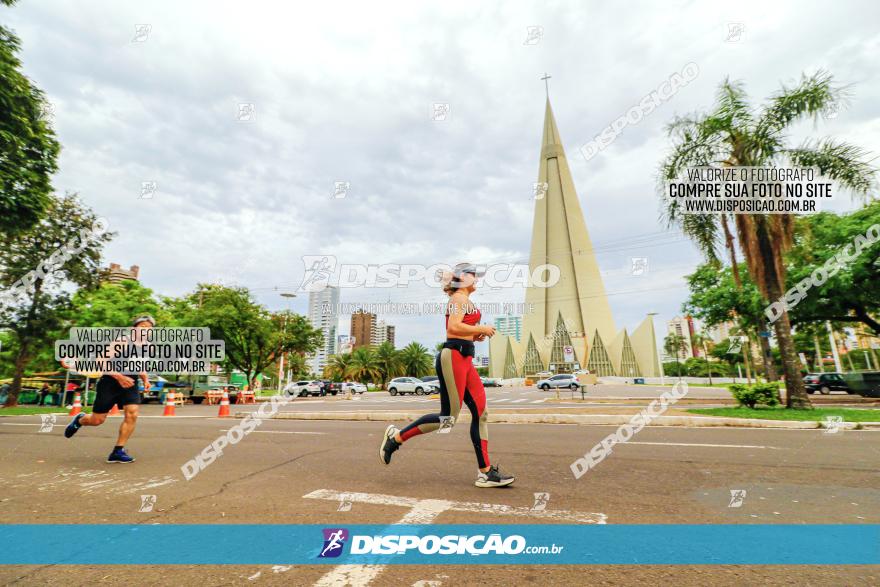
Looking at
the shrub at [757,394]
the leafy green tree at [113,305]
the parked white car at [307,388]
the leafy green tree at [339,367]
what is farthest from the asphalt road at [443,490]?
the leafy green tree at [339,367]

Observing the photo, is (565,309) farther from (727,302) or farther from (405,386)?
(727,302)

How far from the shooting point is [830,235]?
57.2 feet

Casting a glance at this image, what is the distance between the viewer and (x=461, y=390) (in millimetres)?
3918

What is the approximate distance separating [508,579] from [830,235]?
22562mm

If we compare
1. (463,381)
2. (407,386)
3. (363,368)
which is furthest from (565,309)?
(463,381)

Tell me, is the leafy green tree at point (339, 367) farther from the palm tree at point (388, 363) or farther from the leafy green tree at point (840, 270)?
the leafy green tree at point (840, 270)

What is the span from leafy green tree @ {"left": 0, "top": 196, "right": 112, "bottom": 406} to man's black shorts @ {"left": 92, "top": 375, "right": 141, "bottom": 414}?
1896 cm

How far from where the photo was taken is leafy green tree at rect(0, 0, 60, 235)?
975 centimetres

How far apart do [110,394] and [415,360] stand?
62456 mm

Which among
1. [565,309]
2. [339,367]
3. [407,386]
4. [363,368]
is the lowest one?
[407,386]

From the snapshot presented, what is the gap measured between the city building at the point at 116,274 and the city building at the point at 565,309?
6784 centimetres

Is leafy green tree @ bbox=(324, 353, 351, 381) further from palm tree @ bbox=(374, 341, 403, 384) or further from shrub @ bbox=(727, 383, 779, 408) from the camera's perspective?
shrub @ bbox=(727, 383, 779, 408)

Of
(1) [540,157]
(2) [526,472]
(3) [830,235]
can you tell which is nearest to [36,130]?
(2) [526,472]

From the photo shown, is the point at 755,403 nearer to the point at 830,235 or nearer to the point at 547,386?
the point at 830,235
